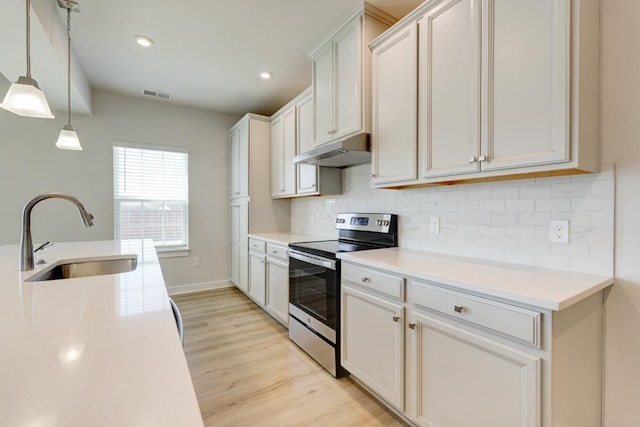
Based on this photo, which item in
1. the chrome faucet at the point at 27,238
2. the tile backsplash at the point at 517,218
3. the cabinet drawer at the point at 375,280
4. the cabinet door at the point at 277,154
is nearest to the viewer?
the tile backsplash at the point at 517,218

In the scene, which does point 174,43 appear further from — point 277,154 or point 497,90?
point 497,90

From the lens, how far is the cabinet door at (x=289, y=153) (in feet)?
11.2

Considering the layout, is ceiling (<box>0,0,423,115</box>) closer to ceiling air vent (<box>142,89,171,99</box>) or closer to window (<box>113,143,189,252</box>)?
ceiling air vent (<box>142,89,171,99</box>)

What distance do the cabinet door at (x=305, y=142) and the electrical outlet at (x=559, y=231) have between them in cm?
199

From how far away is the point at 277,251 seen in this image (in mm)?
3076

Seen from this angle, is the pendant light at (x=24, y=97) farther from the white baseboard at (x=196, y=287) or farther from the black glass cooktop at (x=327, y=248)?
the white baseboard at (x=196, y=287)

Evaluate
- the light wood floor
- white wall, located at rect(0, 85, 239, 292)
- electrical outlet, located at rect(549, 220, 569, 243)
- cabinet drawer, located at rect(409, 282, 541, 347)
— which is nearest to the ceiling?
white wall, located at rect(0, 85, 239, 292)

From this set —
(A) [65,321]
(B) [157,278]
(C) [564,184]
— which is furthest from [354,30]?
(A) [65,321]

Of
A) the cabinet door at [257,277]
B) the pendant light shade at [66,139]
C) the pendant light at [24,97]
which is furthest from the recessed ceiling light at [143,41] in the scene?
the cabinet door at [257,277]

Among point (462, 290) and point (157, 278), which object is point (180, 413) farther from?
point (462, 290)

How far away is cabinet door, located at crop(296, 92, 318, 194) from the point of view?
3072 mm

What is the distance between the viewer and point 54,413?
476mm

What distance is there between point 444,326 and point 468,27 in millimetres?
1553

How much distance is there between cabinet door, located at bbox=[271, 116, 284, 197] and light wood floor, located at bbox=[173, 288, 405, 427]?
1.62 m
